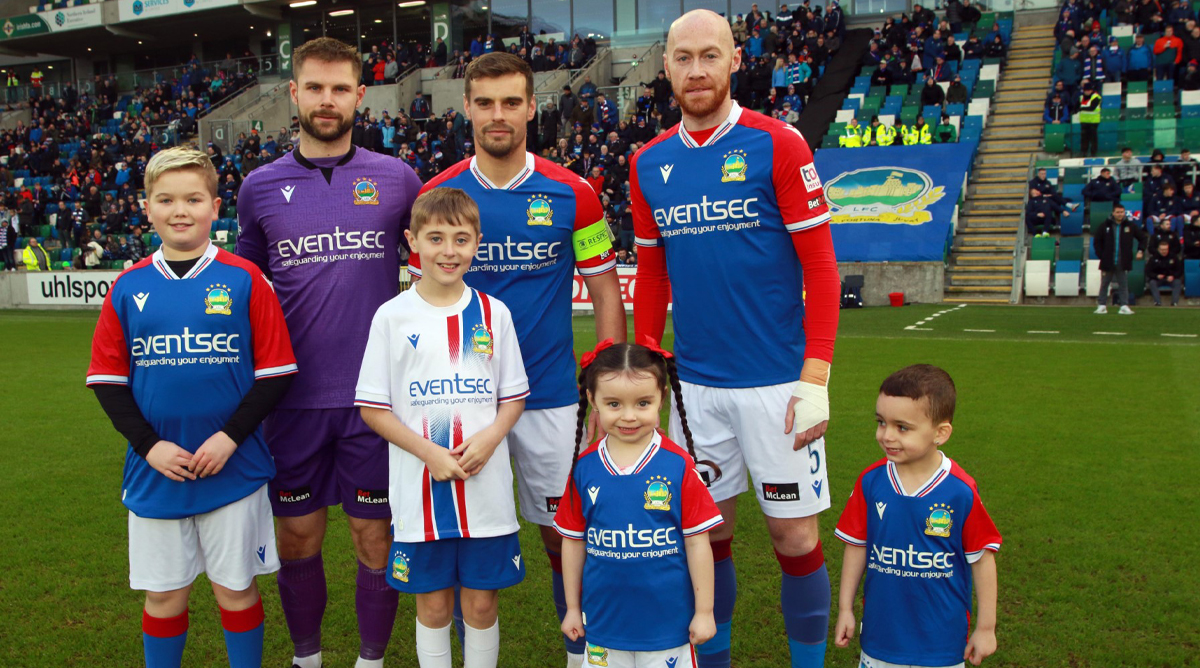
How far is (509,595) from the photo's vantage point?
176 inches

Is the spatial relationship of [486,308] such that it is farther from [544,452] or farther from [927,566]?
[927,566]

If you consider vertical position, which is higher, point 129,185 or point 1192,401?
point 129,185

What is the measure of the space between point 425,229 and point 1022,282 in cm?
1819

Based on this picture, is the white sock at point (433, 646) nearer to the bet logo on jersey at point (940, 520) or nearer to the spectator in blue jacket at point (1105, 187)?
the bet logo on jersey at point (940, 520)

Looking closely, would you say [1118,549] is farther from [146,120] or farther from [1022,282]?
[146,120]

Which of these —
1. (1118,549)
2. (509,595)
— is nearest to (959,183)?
(1118,549)

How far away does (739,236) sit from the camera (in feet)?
11.0

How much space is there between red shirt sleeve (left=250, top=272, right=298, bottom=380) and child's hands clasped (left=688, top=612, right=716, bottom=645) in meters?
1.68

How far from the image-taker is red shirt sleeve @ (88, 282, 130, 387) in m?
3.12

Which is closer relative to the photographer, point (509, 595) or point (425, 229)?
point (425, 229)

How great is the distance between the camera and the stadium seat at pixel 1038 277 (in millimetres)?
18281

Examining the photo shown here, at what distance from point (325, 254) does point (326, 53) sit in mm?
786

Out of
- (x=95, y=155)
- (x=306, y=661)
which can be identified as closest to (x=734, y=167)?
(x=306, y=661)

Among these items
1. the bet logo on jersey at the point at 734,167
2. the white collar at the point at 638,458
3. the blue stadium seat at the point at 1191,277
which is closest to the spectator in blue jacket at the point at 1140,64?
the blue stadium seat at the point at 1191,277
